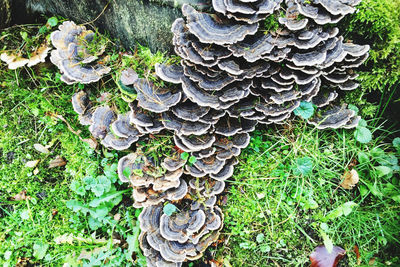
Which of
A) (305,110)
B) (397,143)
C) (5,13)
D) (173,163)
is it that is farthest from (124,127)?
(397,143)

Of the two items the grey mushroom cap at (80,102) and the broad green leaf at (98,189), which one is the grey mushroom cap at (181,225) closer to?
the broad green leaf at (98,189)

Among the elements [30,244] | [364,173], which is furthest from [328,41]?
[30,244]

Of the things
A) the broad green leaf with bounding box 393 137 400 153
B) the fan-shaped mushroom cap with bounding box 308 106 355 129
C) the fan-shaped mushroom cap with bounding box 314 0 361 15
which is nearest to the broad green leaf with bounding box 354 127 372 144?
the fan-shaped mushroom cap with bounding box 308 106 355 129

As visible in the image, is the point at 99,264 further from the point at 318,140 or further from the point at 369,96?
the point at 369,96

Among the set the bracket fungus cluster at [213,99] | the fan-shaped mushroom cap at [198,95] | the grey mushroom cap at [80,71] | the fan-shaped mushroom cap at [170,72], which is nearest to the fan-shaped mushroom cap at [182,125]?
the bracket fungus cluster at [213,99]

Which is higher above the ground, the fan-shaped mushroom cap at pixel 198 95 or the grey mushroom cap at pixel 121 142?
the fan-shaped mushroom cap at pixel 198 95

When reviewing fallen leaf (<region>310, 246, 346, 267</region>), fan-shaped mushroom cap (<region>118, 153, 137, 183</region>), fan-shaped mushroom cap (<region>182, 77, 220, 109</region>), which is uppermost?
fan-shaped mushroom cap (<region>182, 77, 220, 109</region>)

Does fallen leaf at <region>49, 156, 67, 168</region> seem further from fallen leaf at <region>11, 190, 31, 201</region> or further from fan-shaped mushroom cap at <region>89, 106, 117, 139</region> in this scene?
fan-shaped mushroom cap at <region>89, 106, 117, 139</region>
